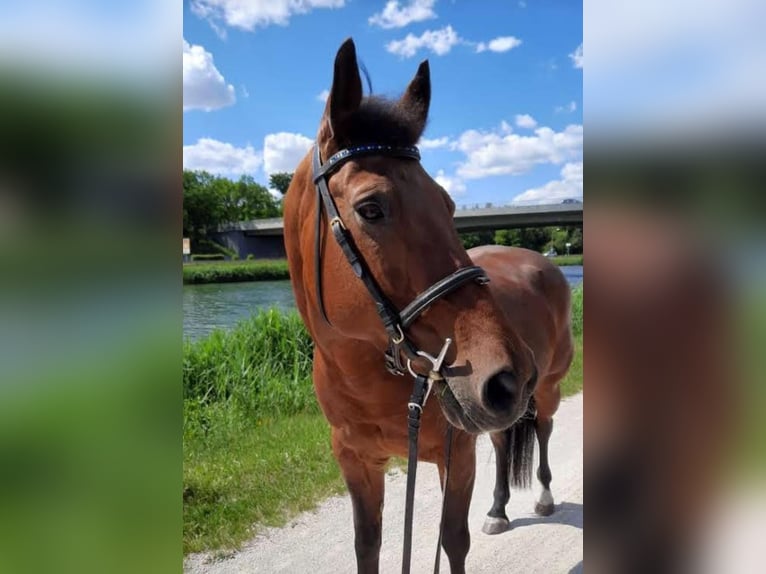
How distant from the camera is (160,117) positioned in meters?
0.94

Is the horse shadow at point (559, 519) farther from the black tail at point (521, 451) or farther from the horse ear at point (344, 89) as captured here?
the horse ear at point (344, 89)

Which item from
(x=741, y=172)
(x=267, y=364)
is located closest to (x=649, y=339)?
(x=741, y=172)

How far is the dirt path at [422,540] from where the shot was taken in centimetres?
340

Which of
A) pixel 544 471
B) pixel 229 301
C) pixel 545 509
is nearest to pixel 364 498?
pixel 545 509

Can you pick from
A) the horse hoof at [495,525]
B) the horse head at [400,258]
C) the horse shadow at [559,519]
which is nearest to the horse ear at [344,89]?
the horse head at [400,258]

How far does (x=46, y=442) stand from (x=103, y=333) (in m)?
0.19

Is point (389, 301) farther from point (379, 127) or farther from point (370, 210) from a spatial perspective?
point (379, 127)

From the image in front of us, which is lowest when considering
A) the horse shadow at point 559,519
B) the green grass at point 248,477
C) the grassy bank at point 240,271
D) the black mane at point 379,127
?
the horse shadow at point 559,519

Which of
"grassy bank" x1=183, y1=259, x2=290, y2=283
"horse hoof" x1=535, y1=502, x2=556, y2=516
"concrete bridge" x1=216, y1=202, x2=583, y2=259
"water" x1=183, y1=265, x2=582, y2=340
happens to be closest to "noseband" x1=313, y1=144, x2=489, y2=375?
"concrete bridge" x1=216, y1=202, x2=583, y2=259

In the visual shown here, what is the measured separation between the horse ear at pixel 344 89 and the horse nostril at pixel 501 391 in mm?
1025

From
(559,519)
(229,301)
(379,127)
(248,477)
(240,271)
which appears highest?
(379,127)

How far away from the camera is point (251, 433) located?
5484 mm

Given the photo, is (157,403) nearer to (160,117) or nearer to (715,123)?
(160,117)

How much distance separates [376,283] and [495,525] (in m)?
2.93
